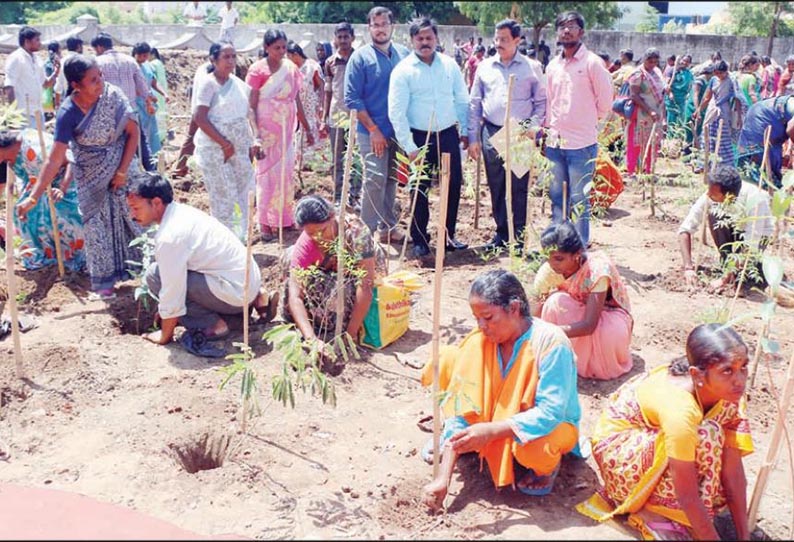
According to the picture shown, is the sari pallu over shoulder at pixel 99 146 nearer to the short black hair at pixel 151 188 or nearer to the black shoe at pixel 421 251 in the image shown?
the short black hair at pixel 151 188

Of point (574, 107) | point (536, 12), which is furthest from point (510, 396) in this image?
point (536, 12)

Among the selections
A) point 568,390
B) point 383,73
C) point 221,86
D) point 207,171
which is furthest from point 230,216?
point 568,390

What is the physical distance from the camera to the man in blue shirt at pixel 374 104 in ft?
18.0

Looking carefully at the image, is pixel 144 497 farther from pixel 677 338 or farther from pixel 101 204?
pixel 677 338

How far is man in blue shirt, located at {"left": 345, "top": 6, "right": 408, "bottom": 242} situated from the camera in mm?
5500

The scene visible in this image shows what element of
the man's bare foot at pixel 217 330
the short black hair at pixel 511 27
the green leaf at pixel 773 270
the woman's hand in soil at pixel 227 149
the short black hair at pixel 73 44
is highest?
the short black hair at pixel 511 27

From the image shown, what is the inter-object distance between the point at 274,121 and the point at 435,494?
401 cm

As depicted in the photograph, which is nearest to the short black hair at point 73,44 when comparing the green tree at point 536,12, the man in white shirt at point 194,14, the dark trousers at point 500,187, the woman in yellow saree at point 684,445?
the dark trousers at point 500,187

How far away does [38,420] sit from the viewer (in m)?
3.51

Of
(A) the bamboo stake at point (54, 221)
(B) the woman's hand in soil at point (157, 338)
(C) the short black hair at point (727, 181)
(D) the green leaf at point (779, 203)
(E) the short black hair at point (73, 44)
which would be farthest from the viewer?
(E) the short black hair at point (73, 44)

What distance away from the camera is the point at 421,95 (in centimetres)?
534

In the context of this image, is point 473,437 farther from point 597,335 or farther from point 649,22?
point 649,22

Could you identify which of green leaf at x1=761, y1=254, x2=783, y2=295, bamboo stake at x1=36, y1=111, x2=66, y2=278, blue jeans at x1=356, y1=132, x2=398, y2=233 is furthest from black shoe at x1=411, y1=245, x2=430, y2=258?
green leaf at x1=761, y1=254, x2=783, y2=295

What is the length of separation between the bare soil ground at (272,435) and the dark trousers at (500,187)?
1.08m
